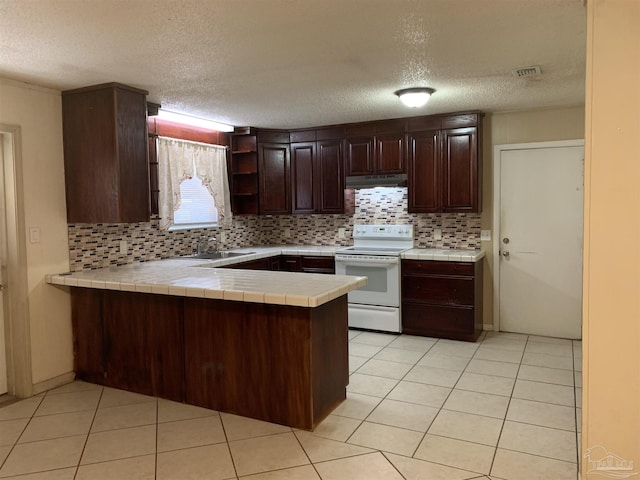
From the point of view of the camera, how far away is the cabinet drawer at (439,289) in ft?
15.0

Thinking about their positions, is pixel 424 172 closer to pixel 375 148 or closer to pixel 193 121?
pixel 375 148

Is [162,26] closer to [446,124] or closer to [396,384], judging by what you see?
[396,384]

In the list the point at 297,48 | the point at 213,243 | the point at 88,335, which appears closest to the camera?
the point at 297,48

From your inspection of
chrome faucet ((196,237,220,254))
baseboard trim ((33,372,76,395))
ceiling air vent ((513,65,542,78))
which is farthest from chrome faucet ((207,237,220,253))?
ceiling air vent ((513,65,542,78))

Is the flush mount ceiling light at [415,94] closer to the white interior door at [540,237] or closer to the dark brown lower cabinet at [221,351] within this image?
the white interior door at [540,237]

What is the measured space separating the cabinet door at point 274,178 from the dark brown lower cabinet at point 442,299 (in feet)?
5.51

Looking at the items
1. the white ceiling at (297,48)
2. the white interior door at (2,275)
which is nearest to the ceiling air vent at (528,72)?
the white ceiling at (297,48)

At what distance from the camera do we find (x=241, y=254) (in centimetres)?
498

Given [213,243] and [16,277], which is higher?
[213,243]

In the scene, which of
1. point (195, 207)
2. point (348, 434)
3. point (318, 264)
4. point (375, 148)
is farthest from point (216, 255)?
point (348, 434)

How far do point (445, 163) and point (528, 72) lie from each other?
61.1 inches

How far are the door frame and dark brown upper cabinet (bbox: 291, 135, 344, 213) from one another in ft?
9.49

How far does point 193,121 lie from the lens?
191 inches

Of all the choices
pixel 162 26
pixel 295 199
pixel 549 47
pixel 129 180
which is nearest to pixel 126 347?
pixel 129 180
